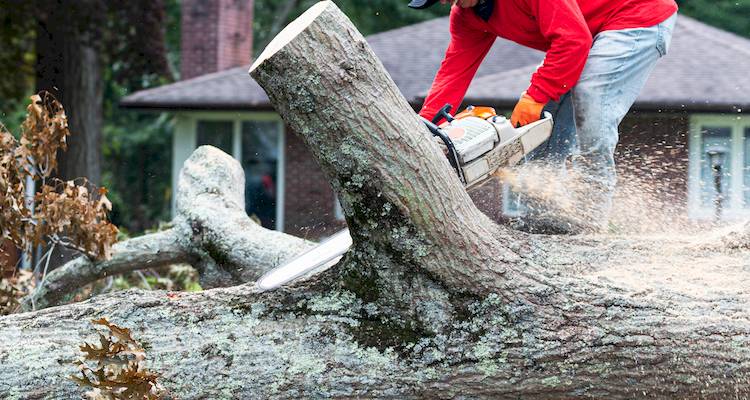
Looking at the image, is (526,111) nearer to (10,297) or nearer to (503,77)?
(10,297)

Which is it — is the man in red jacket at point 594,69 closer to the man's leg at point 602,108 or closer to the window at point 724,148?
the man's leg at point 602,108

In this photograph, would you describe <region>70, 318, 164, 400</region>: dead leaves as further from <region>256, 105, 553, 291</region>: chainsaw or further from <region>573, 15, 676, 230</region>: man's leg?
<region>573, 15, 676, 230</region>: man's leg

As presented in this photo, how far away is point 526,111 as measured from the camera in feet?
12.6

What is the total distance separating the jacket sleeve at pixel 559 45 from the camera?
3.74 meters

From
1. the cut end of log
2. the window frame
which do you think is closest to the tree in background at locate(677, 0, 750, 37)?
the window frame

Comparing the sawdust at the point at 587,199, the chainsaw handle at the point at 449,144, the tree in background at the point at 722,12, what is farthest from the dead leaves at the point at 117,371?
the tree in background at the point at 722,12

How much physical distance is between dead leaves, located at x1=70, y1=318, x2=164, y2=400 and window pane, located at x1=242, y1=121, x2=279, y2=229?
14.1 metres

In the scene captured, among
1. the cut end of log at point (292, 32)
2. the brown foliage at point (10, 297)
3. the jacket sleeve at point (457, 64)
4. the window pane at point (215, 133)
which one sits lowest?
the window pane at point (215, 133)

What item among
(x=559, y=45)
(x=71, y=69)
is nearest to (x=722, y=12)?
(x=71, y=69)

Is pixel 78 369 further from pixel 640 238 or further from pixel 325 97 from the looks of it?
pixel 640 238

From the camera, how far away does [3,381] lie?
2836 millimetres

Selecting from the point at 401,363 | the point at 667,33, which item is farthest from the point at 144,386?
the point at 667,33

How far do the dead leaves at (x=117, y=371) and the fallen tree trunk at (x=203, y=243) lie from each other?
2.11m

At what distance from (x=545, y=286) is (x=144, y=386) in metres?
1.24
